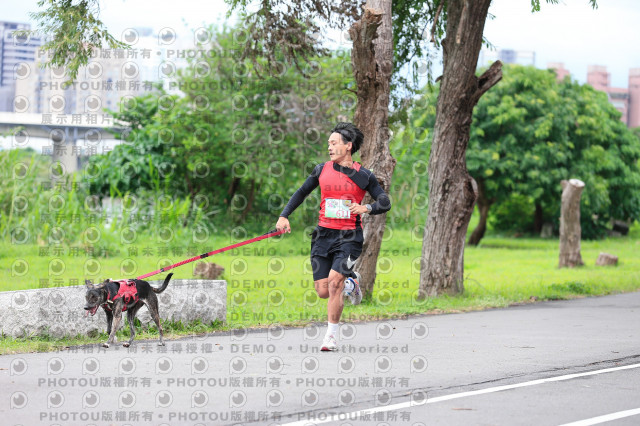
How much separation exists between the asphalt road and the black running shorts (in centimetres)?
83

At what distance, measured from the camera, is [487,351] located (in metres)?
8.69

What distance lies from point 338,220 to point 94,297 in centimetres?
241

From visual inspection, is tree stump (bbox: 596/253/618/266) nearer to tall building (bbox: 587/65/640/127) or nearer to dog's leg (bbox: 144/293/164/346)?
dog's leg (bbox: 144/293/164/346)

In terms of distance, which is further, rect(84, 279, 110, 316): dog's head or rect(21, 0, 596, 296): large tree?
rect(21, 0, 596, 296): large tree

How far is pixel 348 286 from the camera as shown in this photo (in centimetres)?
840

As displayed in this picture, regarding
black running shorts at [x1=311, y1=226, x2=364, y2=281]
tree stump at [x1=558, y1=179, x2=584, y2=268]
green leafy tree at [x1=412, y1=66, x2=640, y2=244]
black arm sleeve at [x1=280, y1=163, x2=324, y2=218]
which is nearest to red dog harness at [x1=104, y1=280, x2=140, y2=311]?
black arm sleeve at [x1=280, y1=163, x2=324, y2=218]

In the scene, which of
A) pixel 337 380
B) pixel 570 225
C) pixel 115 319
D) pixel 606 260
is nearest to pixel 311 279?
pixel 570 225

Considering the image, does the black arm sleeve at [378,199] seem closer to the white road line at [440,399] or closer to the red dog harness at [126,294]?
the white road line at [440,399]

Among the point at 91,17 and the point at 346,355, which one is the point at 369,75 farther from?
the point at 346,355

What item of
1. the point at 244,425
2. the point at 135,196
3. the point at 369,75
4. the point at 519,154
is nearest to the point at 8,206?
the point at 135,196

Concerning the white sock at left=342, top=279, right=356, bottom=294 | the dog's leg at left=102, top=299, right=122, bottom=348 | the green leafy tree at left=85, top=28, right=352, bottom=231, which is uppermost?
the green leafy tree at left=85, top=28, right=352, bottom=231

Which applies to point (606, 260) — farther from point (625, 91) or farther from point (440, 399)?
point (625, 91)

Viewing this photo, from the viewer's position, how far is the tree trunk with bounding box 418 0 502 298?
14203mm

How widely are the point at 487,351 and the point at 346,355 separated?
1.56 metres
